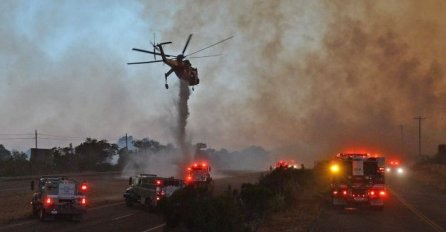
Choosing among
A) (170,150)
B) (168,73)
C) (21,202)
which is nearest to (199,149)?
(170,150)

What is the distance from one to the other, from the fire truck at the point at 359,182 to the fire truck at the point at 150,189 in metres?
10.3

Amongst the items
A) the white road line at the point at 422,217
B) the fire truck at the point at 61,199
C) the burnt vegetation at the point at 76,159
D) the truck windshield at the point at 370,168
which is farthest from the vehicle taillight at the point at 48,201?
the burnt vegetation at the point at 76,159

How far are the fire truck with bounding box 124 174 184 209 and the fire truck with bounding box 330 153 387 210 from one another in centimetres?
1031

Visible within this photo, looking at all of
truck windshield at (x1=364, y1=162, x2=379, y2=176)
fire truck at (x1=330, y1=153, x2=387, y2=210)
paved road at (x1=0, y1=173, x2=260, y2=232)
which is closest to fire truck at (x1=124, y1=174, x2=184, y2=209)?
paved road at (x1=0, y1=173, x2=260, y2=232)

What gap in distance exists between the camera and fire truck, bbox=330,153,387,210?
34531mm

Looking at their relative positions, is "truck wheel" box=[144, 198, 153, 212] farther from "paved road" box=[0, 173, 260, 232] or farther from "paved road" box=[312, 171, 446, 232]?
"paved road" box=[312, 171, 446, 232]

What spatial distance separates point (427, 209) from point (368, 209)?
3.85 m

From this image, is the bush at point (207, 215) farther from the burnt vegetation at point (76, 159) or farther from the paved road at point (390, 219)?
the burnt vegetation at point (76, 159)

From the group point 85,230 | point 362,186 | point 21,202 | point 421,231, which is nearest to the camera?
point 421,231

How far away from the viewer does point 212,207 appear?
718 inches

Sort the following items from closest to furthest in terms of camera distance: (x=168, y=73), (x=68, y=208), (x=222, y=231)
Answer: (x=222, y=231), (x=68, y=208), (x=168, y=73)

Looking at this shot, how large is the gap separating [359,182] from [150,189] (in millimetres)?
13594

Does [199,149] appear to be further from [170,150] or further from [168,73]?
[168,73]

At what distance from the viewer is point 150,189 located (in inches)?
1446
